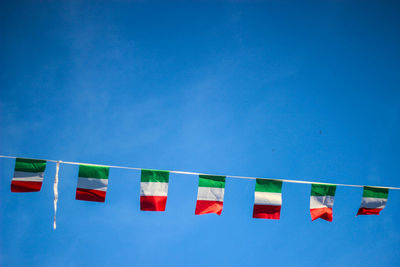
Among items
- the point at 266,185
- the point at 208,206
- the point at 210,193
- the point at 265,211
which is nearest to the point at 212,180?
the point at 210,193

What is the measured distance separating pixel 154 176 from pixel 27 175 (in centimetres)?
230

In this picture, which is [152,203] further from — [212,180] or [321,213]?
[321,213]

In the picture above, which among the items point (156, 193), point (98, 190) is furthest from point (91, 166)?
point (156, 193)

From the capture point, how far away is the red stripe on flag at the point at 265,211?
18.0 ft

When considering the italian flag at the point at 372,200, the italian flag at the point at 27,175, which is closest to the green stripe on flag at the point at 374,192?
the italian flag at the point at 372,200

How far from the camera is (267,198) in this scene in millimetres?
5527

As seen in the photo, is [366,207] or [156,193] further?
[366,207]

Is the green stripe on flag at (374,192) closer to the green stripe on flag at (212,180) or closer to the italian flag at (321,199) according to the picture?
the italian flag at (321,199)

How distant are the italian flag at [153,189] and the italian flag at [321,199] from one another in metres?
3.01

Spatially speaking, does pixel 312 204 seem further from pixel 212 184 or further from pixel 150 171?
pixel 150 171

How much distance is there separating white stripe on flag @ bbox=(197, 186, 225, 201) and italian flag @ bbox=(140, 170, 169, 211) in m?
0.69

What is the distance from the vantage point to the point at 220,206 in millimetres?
5500

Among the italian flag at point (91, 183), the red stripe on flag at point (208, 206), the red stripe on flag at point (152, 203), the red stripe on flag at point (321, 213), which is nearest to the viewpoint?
the italian flag at point (91, 183)

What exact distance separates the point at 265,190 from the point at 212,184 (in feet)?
3.49
